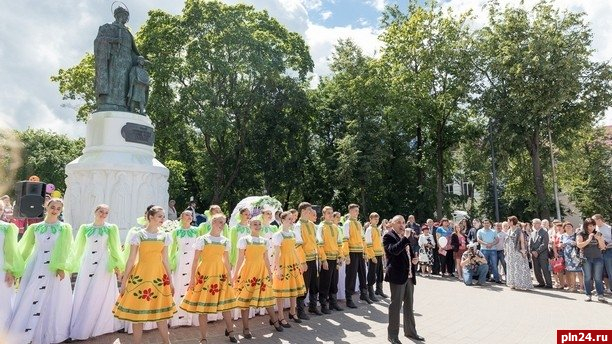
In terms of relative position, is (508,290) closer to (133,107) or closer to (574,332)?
(574,332)

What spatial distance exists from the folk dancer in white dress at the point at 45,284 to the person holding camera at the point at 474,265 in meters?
10.6

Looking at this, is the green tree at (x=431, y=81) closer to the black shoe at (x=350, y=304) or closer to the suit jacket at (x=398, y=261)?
the black shoe at (x=350, y=304)

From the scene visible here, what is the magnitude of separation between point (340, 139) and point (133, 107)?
19.9 m

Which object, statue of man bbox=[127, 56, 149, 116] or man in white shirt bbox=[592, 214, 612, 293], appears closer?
man in white shirt bbox=[592, 214, 612, 293]

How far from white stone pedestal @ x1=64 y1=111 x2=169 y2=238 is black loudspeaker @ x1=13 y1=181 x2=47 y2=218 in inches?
53.7

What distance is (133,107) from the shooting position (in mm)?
12312

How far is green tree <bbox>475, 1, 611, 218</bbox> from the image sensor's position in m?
25.2

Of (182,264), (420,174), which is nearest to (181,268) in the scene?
(182,264)

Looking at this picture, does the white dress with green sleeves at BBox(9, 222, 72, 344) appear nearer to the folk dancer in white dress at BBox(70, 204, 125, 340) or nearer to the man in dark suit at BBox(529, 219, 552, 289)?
the folk dancer in white dress at BBox(70, 204, 125, 340)

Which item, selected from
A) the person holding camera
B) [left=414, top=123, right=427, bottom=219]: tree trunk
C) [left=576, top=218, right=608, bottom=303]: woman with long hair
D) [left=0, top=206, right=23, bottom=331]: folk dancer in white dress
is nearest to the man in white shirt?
[left=576, top=218, right=608, bottom=303]: woman with long hair

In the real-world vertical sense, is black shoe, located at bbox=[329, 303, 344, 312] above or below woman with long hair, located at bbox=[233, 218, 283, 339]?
below

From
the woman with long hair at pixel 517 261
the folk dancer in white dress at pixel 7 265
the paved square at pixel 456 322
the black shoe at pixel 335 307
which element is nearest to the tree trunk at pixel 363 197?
the woman with long hair at pixel 517 261

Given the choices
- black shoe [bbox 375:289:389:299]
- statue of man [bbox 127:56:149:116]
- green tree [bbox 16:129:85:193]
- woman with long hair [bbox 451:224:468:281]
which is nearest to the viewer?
black shoe [bbox 375:289:389:299]

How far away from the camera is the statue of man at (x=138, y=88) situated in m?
12.1
